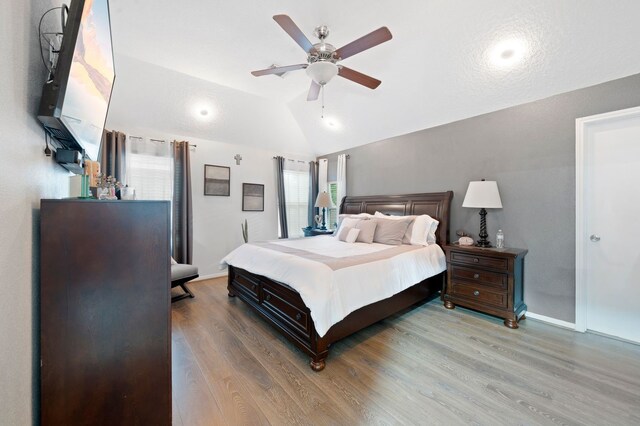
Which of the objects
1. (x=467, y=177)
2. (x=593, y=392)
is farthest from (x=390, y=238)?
(x=593, y=392)

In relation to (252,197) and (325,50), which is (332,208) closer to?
(252,197)

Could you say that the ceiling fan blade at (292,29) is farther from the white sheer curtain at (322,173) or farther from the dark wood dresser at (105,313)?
the white sheer curtain at (322,173)

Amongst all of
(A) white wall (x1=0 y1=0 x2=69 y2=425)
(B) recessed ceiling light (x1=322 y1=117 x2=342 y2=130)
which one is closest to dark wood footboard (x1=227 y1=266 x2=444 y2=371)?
(A) white wall (x1=0 y1=0 x2=69 y2=425)

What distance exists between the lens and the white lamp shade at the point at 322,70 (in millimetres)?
2215

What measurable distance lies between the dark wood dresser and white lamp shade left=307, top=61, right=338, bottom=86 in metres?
1.79

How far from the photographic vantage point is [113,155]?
11.8 feet

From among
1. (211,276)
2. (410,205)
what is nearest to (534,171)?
(410,205)

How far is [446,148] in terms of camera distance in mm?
3732

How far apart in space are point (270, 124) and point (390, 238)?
3.19m

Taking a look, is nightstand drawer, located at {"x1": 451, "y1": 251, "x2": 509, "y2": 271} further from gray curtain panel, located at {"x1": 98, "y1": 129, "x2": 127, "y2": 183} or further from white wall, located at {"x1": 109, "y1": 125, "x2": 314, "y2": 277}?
gray curtain panel, located at {"x1": 98, "y1": 129, "x2": 127, "y2": 183}

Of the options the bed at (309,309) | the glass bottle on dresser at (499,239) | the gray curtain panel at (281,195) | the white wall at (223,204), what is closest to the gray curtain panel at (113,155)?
A: the white wall at (223,204)

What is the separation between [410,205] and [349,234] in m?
1.20

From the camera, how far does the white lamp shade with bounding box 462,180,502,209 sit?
118 inches

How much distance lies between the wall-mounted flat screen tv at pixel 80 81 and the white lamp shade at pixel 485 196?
3597 millimetres
